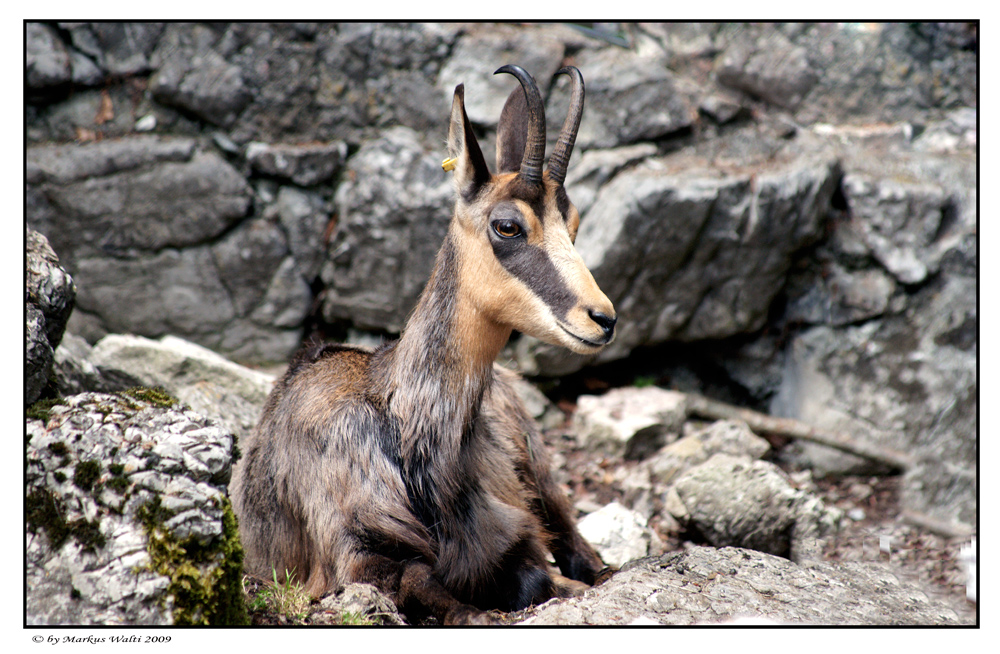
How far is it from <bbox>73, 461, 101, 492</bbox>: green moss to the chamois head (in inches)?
71.1

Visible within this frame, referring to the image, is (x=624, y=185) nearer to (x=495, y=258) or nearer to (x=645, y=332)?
(x=645, y=332)

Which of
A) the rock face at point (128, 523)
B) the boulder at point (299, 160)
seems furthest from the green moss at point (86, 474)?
the boulder at point (299, 160)

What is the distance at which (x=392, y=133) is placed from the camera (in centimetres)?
783

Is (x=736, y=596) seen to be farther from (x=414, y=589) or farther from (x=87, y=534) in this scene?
(x=87, y=534)

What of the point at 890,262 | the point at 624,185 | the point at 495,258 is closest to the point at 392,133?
the point at 624,185

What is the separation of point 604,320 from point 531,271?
17.5 inches

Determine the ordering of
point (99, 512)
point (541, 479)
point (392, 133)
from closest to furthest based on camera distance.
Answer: point (99, 512) < point (541, 479) < point (392, 133)

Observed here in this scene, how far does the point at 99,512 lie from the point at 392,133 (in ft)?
17.9

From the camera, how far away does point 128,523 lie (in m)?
3.08

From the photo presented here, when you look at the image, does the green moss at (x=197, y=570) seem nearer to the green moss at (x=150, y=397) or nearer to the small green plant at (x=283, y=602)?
the small green plant at (x=283, y=602)

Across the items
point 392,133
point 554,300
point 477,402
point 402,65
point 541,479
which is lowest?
point 541,479

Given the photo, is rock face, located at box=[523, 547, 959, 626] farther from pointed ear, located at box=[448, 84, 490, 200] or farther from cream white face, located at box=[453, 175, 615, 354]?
pointed ear, located at box=[448, 84, 490, 200]

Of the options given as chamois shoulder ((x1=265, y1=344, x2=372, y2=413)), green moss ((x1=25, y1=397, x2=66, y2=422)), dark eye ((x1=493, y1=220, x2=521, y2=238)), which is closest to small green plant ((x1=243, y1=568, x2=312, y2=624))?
chamois shoulder ((x1=265, y1=344, x2=372, y2=413))

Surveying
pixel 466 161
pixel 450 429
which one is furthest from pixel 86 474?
pixel 466 161
